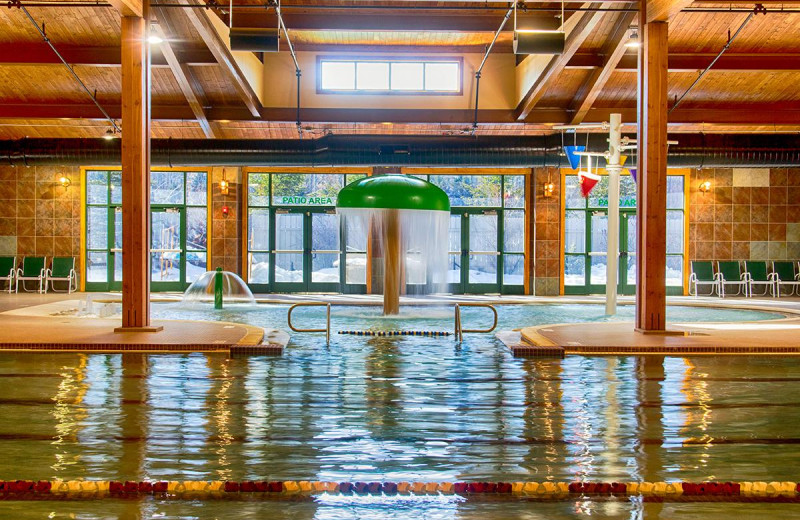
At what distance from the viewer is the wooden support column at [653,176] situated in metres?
Result: 11.0

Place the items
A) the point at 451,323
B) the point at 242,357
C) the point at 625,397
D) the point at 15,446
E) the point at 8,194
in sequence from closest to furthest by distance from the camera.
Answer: the point at 15,446
the point at 625,397
the point at 242,357
the point at 451,323
the point at 8,194

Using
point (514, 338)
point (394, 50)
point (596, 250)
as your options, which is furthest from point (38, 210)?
point (514, 338)

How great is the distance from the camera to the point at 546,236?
20641mm

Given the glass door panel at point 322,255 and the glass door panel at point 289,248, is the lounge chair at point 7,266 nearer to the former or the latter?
the glass door panel at point 289,248

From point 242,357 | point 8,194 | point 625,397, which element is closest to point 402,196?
point 242,357

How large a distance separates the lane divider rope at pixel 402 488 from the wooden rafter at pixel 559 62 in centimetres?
1034

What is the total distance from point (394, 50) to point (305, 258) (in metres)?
5.88

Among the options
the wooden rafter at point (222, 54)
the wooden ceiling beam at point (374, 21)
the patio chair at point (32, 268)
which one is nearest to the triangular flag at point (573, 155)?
the wooden ceiling beam at point (374, 21)

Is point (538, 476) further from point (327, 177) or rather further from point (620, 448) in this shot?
point (327, 177)

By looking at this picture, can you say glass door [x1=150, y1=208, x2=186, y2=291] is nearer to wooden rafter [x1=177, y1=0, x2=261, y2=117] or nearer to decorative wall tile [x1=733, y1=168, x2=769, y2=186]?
wooden rafter [x1=177, y1=0, x2=261, y2=117]

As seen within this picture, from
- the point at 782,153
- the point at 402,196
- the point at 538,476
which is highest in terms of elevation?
the point at 782,153

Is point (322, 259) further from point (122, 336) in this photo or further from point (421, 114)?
point (122, 336)

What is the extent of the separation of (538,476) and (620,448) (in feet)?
2.84

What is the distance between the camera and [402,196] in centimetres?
1338
